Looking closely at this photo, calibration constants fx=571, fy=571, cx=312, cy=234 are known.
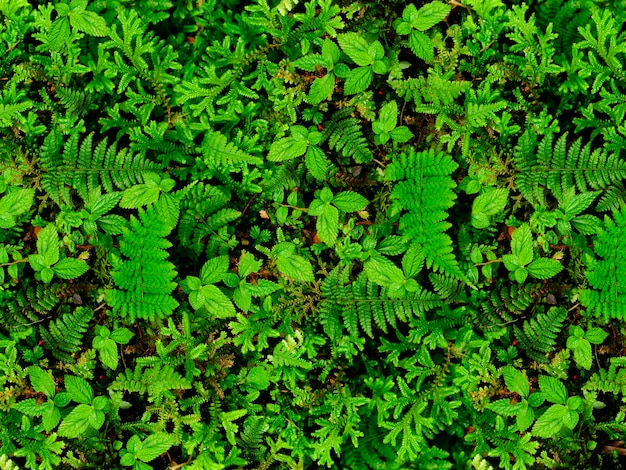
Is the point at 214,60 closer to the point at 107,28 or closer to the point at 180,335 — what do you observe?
the point at 107,28

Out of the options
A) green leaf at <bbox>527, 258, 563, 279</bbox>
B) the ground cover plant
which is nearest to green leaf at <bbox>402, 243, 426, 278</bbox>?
the ground cover plant

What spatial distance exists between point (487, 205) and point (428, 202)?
1.46 ft

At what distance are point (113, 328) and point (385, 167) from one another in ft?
7.13

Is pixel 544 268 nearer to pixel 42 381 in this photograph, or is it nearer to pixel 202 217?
pixel 202 217

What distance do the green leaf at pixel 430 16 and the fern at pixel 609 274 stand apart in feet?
5.66

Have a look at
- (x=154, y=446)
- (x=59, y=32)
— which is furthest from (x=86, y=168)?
(x=154, y=446)

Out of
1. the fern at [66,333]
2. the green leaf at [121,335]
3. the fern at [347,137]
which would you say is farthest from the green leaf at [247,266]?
the fern at [66,333]

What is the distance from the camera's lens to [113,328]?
3.89 meters

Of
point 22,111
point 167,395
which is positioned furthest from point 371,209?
point 22,111

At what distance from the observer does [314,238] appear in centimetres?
405

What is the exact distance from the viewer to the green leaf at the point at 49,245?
3.77 m

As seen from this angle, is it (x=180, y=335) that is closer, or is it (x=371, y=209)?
(x=180, y=335)

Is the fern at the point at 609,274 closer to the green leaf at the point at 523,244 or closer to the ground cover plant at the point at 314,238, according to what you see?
the ground cover plant at the point at 314,238

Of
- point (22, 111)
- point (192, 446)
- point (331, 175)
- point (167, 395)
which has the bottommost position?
point (192, 446)
